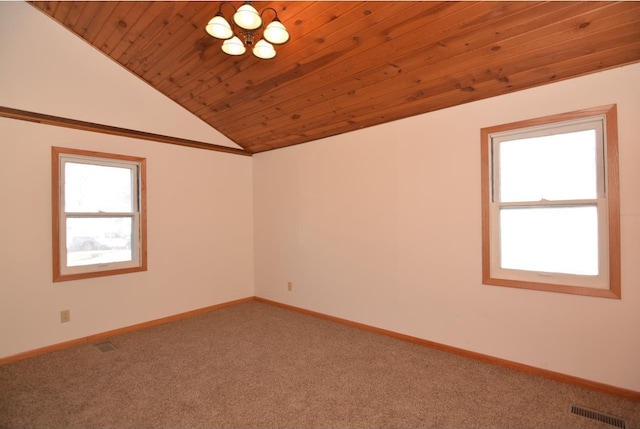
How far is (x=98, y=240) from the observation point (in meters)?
3.54

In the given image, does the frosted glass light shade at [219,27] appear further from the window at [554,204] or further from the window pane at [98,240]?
the window pane at [98,240]

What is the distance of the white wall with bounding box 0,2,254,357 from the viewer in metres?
2.96

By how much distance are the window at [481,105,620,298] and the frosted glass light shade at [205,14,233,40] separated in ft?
7.42

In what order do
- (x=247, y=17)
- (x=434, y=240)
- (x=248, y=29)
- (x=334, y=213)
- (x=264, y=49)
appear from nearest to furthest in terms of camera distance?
1. (x=247, y=17)
2. (x=248, y=29)
3. (x=264, y=49)
4. (x=434, y=240)
5. (x=334, y=213)

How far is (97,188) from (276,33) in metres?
2.78

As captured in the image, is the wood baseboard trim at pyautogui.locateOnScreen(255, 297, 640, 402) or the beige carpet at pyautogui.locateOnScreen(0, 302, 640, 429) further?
the wood baseboard trim at pyautogui.locateOnScreen(255, 297, 640, 402)

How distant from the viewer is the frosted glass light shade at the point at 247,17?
79.0 inches

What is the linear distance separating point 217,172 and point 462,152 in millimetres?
3264

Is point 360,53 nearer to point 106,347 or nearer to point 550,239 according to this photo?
point 550,239

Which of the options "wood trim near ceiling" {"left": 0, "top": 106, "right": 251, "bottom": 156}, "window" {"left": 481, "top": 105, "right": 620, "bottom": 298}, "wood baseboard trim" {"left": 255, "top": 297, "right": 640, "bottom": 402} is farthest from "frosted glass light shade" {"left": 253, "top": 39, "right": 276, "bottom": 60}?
"wood baseboard trim" {"left": 255, "top": 297, "right": 640, "bottom": 402}

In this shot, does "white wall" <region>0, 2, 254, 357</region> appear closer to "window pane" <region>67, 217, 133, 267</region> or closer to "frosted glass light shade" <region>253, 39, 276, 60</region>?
"window pane" <region>67, 217, 133, 267</region>

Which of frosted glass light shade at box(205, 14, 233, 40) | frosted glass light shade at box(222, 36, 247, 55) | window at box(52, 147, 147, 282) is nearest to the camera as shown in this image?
frosted glass light shade at box(205, 14, 233, 40)

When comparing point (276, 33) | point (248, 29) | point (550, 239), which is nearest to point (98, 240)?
point (248, 29)

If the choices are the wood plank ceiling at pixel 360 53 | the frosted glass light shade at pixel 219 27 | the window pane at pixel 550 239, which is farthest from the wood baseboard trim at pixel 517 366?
the frosted glass light shade at pixel 219 27
